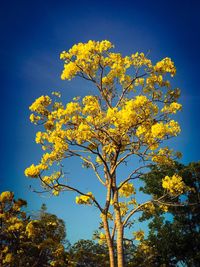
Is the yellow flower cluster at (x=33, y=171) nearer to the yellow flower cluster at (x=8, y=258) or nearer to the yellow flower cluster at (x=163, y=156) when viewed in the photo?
the yellow flower cluster at (x=163, y=156)

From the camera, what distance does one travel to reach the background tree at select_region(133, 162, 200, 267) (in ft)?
87.2

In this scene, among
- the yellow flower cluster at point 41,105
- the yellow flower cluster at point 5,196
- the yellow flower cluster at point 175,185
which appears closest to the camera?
the yellow flower cluster at point 175,185

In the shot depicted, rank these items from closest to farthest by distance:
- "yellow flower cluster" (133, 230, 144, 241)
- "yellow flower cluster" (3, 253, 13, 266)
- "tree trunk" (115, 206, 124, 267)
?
"tree trunk" (115, 206, 124, 267) → "yellow flower cluster" (133, 230, 144, 241) → "yellow flower cluster" (3, 253, 13, 266)

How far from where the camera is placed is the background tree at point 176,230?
87.2ft

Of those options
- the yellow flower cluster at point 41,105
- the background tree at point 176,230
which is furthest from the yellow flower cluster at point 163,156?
the background tree at point 176,230

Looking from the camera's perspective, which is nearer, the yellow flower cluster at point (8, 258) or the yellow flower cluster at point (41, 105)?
the yellow flower cluster at point (41, 105)

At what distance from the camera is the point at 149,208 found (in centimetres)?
948

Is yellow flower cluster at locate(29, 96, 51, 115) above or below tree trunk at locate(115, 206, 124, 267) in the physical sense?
above

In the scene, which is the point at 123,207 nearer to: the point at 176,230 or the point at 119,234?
the point at 119,234

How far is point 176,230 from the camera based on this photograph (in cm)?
2745

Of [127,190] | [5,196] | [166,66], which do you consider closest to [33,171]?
[127,190]

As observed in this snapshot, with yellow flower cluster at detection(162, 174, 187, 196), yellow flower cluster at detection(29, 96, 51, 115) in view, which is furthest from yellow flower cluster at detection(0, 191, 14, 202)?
yellow flower cluster at detection(162, 174, 187, 196)

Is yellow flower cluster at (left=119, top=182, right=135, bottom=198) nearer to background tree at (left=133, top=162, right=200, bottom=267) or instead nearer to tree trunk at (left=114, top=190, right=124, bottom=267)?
tree trunk at (left=114, top=190, right=124, bottom=267)

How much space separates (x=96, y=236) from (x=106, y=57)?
225 inches
